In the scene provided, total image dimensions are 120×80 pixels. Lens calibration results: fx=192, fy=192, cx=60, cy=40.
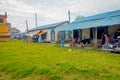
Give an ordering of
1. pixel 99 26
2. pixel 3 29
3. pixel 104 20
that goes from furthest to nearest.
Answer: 1. pixel 3 29
2. pixel 104 20
3. pixel 99 26

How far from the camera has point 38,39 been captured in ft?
125

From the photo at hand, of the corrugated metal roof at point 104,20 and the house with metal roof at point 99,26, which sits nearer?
the corrugated metal roof at point 104,20

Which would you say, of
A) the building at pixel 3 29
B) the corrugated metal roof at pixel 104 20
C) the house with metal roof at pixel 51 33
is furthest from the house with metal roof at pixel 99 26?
the building at pixel 3 29

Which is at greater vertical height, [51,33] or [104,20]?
[104,20]

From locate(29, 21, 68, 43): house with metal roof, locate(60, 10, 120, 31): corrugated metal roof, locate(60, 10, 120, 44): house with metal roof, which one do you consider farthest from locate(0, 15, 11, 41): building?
locate(60, 10, 120, 31): corrugated metal roof

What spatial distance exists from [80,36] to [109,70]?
16891mm

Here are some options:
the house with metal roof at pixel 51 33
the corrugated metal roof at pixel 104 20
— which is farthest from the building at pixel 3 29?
the corrugated metal roof at pixel 104 20

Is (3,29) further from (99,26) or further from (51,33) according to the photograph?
(99,26)

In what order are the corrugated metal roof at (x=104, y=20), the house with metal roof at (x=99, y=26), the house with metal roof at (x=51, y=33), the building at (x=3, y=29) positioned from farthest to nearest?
the building at (x=3, y=29) < the house with metal roof at (x=51, y=33) < the house with metal roof at (x=99, y=26) < the corrugated metal roof at (x=104, y=20)

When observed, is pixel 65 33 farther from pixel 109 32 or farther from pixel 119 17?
pixel 119 17

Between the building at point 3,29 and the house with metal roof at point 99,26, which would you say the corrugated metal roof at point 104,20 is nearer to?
the house with metal roof at point 99,26

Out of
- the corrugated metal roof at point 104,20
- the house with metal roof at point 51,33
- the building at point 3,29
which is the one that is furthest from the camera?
the building at point 3,29

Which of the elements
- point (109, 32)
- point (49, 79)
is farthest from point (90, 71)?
point (109, 32)

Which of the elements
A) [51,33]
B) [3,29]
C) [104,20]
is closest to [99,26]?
[104,20]
